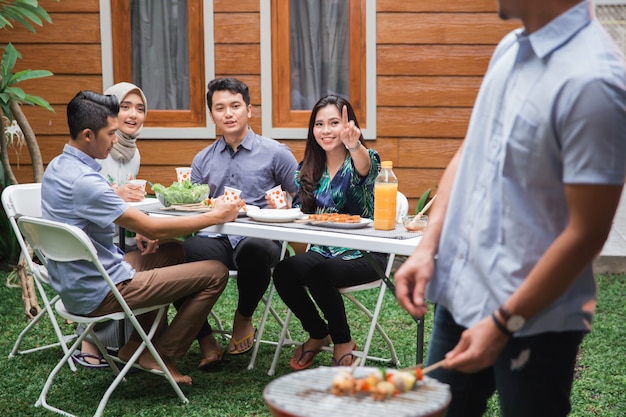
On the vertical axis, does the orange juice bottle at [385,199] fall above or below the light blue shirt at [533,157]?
below

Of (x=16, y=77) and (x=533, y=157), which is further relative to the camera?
(x=16, y=77)

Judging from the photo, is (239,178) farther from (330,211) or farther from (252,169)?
(330,211)

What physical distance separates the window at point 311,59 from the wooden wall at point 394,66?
0.26 feet

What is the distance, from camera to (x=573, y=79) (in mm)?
1294

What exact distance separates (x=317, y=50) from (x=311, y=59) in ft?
0.27

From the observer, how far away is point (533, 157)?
1364 mm

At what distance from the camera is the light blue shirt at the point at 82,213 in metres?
3.17

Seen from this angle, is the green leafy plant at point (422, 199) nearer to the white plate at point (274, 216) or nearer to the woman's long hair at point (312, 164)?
the woman's long hair at point (312, 164)

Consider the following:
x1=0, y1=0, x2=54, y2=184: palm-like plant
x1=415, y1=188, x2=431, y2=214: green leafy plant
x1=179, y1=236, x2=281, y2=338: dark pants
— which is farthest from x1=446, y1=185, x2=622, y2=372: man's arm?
x1=415, y1=188, x2=431, y2=214: green leafy plant

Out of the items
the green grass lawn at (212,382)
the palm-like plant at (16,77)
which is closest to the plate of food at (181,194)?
the green grass lawn at (212,382)

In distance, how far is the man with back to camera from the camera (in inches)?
125

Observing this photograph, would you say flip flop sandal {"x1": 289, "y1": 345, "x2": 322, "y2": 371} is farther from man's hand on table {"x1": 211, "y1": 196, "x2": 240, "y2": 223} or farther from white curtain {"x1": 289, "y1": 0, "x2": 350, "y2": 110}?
white curtain {"x1": 289, "y1": 0, "x2": 350, "y2": 110}

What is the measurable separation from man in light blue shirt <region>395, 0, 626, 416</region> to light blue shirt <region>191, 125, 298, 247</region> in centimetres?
272

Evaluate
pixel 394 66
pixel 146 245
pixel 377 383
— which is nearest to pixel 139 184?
pixel 146 245
